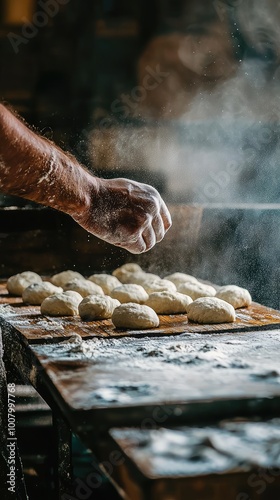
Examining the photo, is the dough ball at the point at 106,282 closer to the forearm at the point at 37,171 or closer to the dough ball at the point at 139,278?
the dough ball at the point at 139,278

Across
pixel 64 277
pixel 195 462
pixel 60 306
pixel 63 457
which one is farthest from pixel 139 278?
pixel 195 462

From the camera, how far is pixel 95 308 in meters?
2.65

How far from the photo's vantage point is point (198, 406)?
155 cm

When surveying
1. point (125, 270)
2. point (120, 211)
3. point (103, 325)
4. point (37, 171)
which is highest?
point (37, 171)

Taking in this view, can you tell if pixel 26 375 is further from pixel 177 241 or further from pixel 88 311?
pixel 177 241

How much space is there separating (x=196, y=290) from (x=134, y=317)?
77 centimetres

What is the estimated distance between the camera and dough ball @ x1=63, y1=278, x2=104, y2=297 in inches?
125

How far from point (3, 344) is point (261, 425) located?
1.47 metres

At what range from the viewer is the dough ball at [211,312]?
101 inches

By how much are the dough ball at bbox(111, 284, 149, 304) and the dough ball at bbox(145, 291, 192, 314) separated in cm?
20

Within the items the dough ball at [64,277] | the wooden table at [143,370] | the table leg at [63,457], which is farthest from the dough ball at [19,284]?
the table leg at [63,457]

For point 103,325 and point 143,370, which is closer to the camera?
point 143,370

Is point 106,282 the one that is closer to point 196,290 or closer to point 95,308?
point 196,290

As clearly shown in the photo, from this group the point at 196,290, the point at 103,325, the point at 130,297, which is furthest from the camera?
the point at 196,290
